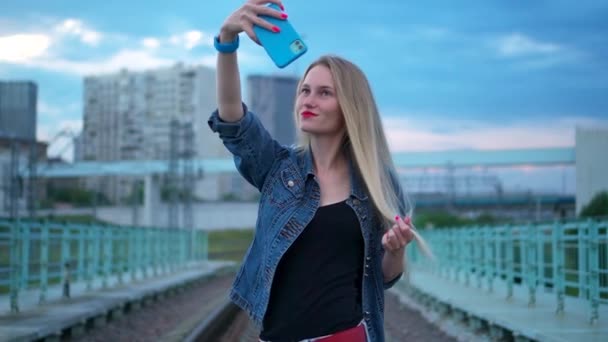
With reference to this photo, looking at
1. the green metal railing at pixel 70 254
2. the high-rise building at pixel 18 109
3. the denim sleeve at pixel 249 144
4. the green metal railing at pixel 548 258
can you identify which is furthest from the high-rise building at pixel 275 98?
the denim sleeve at pixel 249 144

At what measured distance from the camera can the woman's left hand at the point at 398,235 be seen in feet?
9.01

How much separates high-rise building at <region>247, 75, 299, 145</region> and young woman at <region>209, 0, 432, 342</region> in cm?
13037

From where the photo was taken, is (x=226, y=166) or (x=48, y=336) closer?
(x=48, y=336)

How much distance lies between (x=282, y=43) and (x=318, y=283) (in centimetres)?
78

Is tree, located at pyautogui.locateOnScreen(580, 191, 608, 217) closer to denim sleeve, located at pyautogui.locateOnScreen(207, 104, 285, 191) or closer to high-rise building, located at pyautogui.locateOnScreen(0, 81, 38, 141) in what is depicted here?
high-rise building, located at pyautogui.locateOnScreen(0, 81, 38, 141)

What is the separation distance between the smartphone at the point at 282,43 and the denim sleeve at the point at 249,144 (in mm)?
308

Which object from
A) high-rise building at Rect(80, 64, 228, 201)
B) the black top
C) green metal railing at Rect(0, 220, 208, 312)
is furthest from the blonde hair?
high-rise building at Rect(80, 64, 228, 201)

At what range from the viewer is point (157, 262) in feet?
98.9

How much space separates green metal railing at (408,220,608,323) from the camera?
1164 cm

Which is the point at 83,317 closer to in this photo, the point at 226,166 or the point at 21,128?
the point at 21,128

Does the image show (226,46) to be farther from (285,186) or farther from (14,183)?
(14,183)

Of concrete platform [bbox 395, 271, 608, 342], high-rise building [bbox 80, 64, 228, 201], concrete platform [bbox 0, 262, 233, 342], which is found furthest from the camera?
high-rise building [bbox 80, 64, 228, 201]

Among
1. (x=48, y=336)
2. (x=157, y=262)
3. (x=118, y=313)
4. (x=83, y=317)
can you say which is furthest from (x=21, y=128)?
(x=48, y=336)

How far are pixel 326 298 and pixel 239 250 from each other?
2537 inches
